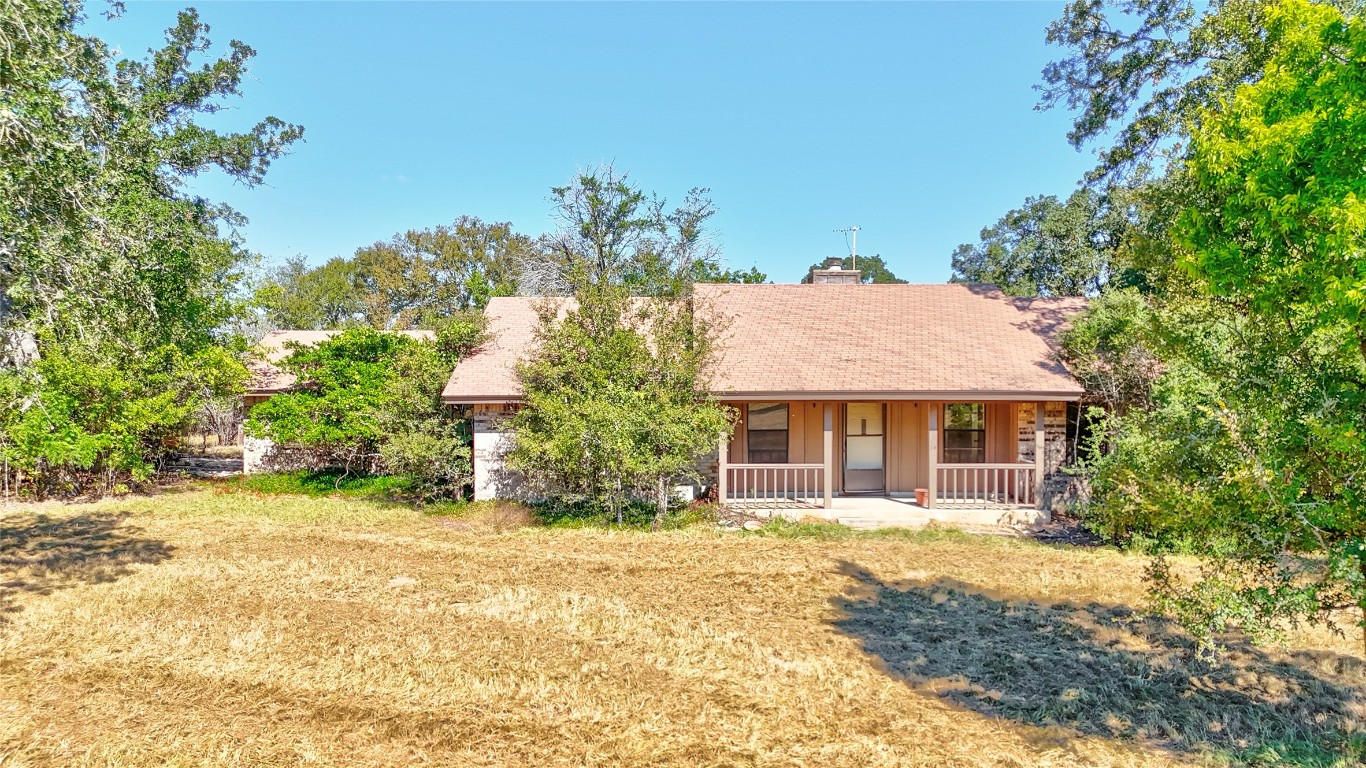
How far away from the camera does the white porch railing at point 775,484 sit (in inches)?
482

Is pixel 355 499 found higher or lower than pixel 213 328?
lower

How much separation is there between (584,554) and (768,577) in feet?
8.99

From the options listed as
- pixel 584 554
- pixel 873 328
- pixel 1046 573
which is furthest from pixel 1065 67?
pixel 584 554

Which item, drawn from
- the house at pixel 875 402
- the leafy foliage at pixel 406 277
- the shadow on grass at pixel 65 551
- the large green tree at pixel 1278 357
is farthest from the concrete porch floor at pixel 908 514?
the leafy foliage at pixel 406 277

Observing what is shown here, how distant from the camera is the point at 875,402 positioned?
12617mm

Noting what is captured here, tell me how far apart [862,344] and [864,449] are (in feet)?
7.12

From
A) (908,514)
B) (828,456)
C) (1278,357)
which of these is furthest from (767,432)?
(1278,357)

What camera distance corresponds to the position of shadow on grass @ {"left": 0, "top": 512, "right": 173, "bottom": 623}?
7.86 metres

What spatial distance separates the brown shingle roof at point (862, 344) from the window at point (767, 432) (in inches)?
42.6

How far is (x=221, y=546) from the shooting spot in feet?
31.1

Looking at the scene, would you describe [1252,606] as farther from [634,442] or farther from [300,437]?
[300,437]

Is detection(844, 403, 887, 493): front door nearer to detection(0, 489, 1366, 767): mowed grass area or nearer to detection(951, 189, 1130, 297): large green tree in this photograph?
detection(0, 489, 1366, 767): mowed grass area

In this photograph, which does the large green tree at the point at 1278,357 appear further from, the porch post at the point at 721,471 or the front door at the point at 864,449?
the front door at the point at 864,449

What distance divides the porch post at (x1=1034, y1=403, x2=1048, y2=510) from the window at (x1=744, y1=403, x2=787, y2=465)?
459 cm
